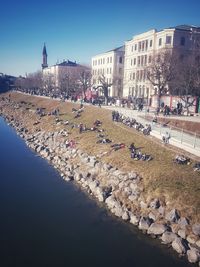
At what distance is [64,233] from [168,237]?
7.91 meters

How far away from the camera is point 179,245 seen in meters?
19.3

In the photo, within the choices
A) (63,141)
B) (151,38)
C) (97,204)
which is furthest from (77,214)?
(151,38)

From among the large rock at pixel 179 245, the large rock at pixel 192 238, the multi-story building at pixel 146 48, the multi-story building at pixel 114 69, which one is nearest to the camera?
the large rock at pixel 179 245

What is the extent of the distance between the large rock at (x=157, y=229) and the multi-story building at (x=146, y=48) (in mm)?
53382

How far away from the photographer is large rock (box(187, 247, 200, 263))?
18281 millimetres

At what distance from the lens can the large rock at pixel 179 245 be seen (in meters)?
19.1

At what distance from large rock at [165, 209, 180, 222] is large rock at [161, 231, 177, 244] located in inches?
50.5

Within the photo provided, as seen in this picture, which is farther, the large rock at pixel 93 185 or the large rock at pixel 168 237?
the large rock at pixel 93 185

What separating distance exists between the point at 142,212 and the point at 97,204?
181 inches

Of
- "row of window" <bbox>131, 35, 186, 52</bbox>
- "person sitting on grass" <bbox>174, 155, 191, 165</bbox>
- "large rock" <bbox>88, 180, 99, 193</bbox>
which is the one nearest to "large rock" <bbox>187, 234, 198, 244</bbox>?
"person sitting on grass" <bbox>174, 155, 191, 165</bbox>

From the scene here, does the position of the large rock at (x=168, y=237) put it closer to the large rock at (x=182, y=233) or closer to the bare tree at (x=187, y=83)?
the large rock at (x=182, y=233)

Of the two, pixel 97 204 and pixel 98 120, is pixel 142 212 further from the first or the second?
pixel 98 120

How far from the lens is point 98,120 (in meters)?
49.2

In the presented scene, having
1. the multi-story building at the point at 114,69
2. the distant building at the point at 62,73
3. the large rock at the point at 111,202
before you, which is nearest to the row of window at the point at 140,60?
the multi-story building at the point at 114,69
